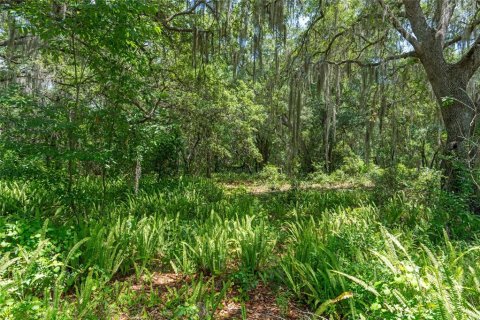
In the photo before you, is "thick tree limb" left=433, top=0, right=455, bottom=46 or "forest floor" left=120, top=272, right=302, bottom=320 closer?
"forest floor" left=120, top=272, right=302, bottom=320

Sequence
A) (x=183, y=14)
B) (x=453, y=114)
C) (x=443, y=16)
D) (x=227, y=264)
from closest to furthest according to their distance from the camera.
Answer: (x=227, y=264) < (x=443, y=16) < (x=453, y=114) < (x=183, y=14)

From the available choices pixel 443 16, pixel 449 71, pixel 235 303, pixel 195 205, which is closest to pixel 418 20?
pixel 443 16

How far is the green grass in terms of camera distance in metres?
1.90

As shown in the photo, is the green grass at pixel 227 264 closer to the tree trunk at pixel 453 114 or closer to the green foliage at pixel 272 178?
the tree trunk at pixel 453 114

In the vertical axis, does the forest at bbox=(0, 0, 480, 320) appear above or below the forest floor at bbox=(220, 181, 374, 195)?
above

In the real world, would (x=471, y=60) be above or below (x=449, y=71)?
above

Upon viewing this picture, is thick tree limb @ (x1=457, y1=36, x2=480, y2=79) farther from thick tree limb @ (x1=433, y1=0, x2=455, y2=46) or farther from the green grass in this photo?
the green grass

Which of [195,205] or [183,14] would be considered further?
[183,14]

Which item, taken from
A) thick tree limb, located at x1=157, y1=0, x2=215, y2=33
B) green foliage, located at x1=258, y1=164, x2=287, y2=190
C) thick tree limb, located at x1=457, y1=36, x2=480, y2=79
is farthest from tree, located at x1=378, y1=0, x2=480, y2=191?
green foliage, located at x1=258, y1=164, x2=287, y2=190

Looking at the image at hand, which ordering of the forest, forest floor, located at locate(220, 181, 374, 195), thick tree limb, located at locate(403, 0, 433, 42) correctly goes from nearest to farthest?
1. the forest
2. thick tree limb, located at locate(403, 0, 433, 42)
3. forest floor, located at locate(220, 181, 374, 195)

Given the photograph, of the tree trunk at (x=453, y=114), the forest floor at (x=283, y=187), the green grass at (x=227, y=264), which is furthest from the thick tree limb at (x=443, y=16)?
the forest floor at (x=283, y=187)

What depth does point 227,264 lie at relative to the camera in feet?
11.4

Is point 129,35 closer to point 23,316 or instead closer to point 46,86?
point 23,316

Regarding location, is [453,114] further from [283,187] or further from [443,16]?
[283,187]
